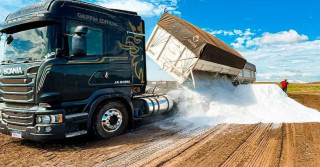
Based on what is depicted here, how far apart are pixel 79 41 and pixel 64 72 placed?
729mm

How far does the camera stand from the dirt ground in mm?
4105

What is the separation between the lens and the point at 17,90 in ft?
15.7

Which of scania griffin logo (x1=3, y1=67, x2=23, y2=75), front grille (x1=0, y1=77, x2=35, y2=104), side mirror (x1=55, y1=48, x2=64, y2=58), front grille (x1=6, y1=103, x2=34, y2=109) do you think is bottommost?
front grille (x1=6, y1=103, x2=34, y2=109)

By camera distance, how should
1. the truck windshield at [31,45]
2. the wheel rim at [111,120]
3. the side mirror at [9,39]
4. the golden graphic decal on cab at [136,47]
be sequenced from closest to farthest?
the truck windshield at [31,45] < the side mirror at [9,39] < the wheel rim at [111,120] < the golden graphic decal on cab at [136,47]

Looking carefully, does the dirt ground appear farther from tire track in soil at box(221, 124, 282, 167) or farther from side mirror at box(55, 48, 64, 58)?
side mirror at box(55, 48, 64, 58)

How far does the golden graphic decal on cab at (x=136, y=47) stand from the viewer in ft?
20.1

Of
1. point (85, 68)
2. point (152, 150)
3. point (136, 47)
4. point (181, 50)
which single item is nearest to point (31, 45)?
point (85, 68)

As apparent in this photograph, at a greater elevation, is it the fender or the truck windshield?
the truck windshield

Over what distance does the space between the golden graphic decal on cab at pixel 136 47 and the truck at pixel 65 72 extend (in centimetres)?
10

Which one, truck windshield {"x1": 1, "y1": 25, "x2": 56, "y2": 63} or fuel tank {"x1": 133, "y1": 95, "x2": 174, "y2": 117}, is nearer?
truck windshield {"x1": 1, "y1": 25, "x2": 56, "y2": 63}

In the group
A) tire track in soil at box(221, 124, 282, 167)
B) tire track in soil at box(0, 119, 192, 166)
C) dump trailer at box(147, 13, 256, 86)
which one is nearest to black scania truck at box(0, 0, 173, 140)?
tire track in soil at box(0, 119, 192, 166)

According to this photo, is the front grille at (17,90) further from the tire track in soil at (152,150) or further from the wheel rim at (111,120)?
the tire track in soil at (152,150)

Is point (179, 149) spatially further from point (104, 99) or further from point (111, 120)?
point (104, 99)

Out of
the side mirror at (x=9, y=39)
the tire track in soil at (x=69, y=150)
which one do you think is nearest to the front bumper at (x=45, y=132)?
the tire track in soil at (x=69, y=150)
